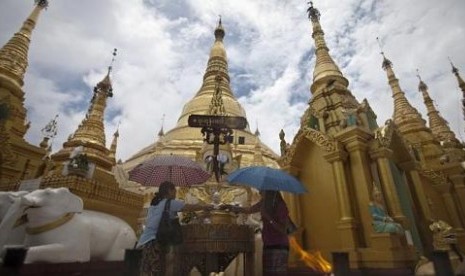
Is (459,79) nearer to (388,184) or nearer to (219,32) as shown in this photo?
(388,184)

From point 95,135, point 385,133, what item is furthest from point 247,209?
point 95,135

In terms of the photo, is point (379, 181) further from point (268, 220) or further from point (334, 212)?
point (268, 220)

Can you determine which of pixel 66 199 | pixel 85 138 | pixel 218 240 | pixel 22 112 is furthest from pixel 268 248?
pixel 22 112

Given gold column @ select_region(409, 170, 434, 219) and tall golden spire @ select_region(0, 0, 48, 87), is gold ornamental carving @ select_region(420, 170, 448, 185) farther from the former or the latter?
tall golden spire @ select_region(0, 0, 48, 87)

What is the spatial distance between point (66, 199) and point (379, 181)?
6.97m

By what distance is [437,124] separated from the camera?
731 inches

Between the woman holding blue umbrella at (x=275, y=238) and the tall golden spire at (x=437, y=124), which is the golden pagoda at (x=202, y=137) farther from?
the woman holding blue umbrella at (x=275, y=238)

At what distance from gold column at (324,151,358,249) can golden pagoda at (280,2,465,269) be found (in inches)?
0.9

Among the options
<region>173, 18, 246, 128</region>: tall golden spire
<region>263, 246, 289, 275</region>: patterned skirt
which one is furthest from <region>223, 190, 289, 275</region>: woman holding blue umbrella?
<region>173, 18, 246, 128</region>: tall golden spire

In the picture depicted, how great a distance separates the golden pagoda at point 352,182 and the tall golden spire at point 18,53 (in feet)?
42.8

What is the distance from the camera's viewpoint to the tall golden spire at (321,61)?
34.4ft

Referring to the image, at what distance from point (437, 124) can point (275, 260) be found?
65.0 feet

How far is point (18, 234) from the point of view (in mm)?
4742

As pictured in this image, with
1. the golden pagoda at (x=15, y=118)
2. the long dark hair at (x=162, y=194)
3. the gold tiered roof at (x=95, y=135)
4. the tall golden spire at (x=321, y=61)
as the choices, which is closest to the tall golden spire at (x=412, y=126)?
the tall golden spire at (x=321, y=61)
